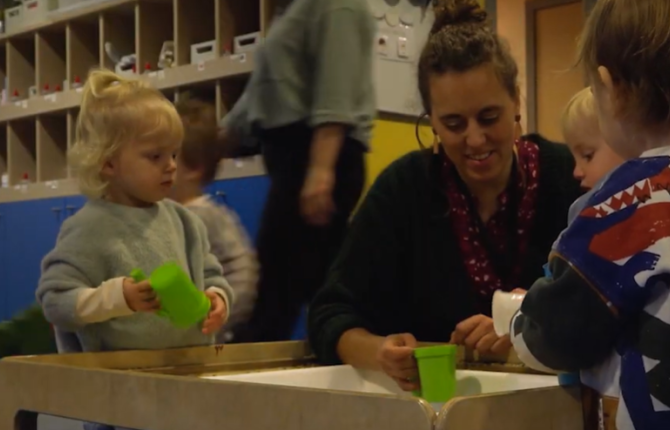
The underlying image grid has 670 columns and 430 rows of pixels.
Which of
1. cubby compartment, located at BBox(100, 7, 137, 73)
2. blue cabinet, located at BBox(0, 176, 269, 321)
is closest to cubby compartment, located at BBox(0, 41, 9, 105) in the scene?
blue cabinet, located at BBox(0, 176, 269, 321)

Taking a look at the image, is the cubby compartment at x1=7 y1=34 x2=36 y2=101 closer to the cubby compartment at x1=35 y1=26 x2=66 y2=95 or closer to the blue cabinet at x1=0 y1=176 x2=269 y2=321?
the cubby compartment at x1=35 y1=26 x2=66 y2=95

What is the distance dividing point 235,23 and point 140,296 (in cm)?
255

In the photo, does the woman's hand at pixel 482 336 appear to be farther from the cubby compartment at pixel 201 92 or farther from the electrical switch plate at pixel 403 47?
the cubby compartment at pixel 201 92

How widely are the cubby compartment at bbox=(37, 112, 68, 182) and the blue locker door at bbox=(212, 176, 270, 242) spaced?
1.71m

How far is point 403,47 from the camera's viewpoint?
3145 mm

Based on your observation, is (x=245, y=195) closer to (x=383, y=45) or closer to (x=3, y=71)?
(x=383, y=45)

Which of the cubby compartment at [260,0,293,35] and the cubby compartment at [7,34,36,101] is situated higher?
the cubby compartment at [7,34,36,101]

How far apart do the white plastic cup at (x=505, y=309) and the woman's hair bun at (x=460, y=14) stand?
59 cm

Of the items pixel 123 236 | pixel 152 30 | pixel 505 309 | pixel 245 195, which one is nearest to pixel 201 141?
pixel 123 236

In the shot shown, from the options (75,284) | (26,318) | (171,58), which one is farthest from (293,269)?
(171,58)

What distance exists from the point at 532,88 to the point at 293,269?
8.76 ft

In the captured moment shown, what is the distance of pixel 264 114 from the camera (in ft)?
6.93

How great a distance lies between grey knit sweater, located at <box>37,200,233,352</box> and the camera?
1266 millimetres

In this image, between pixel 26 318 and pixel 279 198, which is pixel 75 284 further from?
pixel 279 198
